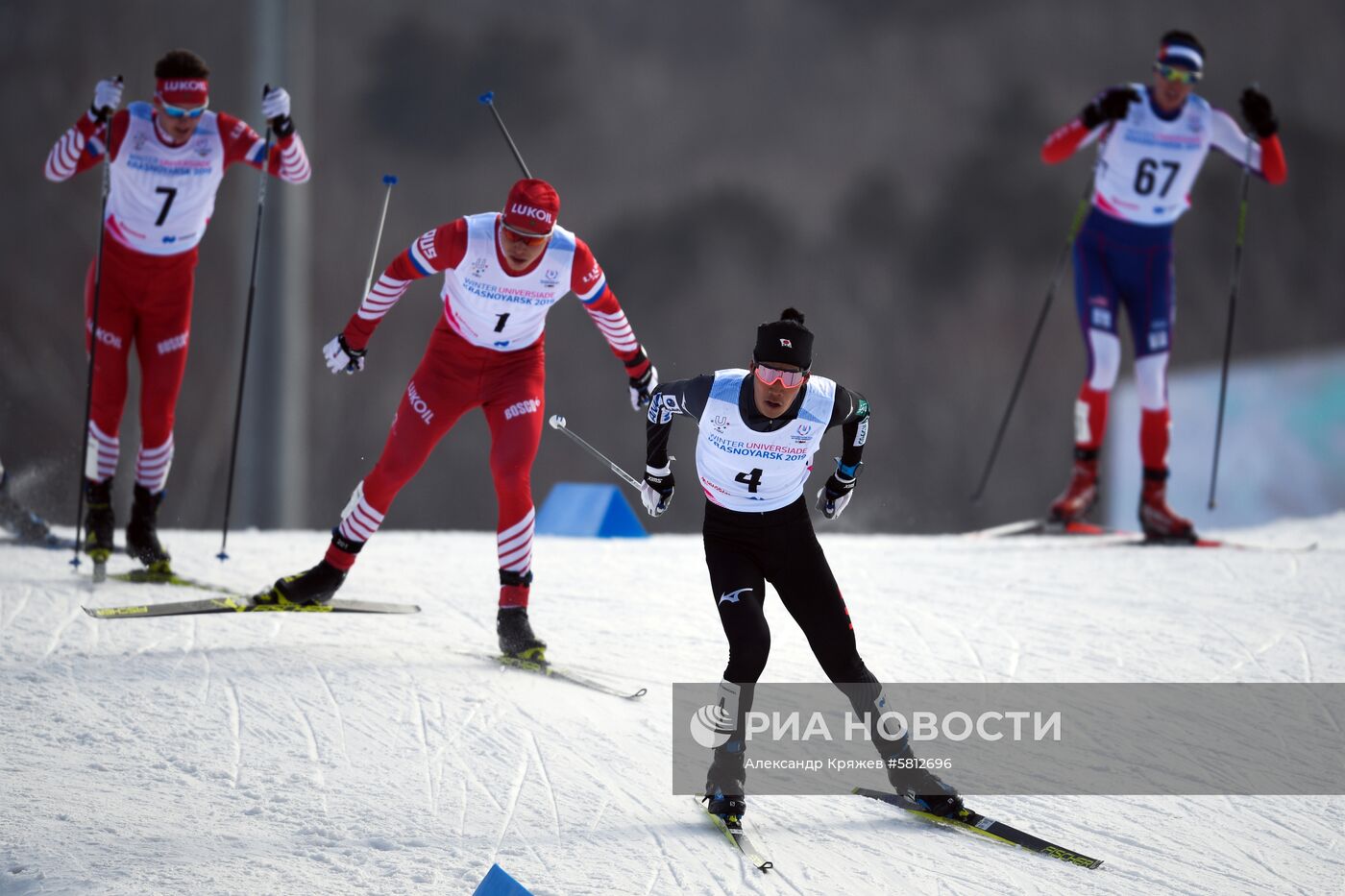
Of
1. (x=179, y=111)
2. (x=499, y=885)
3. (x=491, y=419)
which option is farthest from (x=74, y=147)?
(x=499, y=885)

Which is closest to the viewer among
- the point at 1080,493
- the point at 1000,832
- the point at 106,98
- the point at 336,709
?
the point at 1000,832

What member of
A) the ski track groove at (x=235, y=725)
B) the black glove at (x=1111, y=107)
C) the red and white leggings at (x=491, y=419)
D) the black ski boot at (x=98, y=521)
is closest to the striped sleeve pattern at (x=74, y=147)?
the black ski boot at (x=98, y=521)

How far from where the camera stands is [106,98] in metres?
5.17

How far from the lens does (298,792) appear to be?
3295 mm

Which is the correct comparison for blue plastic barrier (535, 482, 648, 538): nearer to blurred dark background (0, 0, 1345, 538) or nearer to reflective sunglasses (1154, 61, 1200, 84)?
reflective sunglasses (1154, 61, 1200, 84)

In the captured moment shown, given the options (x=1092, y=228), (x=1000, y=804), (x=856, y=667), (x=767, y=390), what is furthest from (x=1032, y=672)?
(x=1092, y=228)

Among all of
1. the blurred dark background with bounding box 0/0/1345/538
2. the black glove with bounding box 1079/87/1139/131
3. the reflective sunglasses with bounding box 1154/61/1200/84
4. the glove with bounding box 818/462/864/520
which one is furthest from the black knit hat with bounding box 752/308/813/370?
the blurred dark background with bounding box 0/0/1345/538

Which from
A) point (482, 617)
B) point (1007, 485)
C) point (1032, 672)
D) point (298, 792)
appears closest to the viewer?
point (298, 792)

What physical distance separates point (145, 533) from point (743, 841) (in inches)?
136

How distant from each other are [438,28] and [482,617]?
1061 centimetres

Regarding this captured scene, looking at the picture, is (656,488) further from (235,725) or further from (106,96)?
(106,96)

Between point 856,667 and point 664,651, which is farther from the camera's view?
point 664,651

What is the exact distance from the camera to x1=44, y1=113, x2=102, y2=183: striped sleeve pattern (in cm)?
525

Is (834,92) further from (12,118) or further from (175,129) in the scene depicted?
(175,129)
